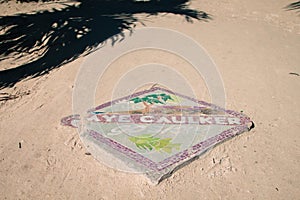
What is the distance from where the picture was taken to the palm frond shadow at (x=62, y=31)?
6069 millimetres

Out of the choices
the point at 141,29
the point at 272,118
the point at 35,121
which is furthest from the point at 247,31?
the point at 35,121

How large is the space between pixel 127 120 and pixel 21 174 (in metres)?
1.38

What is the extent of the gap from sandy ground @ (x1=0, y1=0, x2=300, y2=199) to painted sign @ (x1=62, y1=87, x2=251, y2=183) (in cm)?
12

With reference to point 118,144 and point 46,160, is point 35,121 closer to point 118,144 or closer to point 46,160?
point 46,160

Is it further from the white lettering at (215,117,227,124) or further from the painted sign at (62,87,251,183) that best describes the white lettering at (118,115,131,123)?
the white lettering at (215,117,227,124)

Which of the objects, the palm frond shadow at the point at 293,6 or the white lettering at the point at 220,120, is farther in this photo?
the palm frond shadow at the point at 293,6

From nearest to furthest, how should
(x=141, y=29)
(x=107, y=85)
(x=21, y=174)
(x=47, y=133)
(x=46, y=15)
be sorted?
1. (x=21, y=174)
2. (x=47, y=133)
3. (x=107, y=85)
4. (x=141, y=29)
5. (x=46, y=15)

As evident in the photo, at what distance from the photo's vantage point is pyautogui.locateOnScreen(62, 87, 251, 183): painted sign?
358 centimetres

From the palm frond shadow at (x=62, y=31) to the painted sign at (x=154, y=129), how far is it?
199 centimetres

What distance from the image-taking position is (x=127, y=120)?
420cm

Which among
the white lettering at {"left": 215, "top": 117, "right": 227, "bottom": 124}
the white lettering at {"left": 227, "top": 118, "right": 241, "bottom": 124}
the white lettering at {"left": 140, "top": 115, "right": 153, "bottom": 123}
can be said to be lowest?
the white lettering at {"left": 227, "top": 118, "right": 241, "bottom": 124}

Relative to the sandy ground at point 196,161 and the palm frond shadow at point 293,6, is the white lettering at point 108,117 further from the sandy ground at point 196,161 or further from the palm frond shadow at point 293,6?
the palm frond shadow at point 293,6

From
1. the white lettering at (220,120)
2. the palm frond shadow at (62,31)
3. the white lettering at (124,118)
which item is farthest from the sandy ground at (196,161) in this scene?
the white lettering at (124,118)

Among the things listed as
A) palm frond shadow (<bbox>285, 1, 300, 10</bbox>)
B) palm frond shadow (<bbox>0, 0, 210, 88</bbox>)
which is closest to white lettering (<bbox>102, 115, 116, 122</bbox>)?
palm frond shadow (<bbox>0, 0, 210, 88</bbox>)
